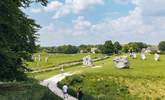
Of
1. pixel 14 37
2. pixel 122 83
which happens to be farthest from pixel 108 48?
pixel 14 37

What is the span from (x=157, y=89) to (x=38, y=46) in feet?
82.5

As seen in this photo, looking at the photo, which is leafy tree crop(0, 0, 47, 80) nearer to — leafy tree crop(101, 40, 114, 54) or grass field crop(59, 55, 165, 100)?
grass field crop(59, 55, 165, 100)

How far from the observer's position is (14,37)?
35875 millimetres

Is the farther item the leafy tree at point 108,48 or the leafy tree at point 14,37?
the leafy tree at point 108,48

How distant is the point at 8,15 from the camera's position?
3431 cm

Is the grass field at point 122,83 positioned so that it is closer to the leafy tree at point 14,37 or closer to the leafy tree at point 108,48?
the leafy tree at point 14,37

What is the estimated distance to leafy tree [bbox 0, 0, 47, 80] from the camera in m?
34.0

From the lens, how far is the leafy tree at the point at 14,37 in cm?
3403

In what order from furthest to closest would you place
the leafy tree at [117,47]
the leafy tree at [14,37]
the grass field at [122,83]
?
the leafy tree at [117,47] < the grass field at [122,83] < the leafy tree at [14,37]

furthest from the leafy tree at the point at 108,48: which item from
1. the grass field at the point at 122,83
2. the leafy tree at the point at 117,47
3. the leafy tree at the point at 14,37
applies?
the leafy tree at the point at 14,37

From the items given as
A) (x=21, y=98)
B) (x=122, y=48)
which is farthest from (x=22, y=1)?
(x=122, y=48)

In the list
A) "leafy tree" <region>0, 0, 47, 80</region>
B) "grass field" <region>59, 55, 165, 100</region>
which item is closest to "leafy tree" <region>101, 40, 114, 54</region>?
"grass field" <region>59, 55, 165, 100</region>

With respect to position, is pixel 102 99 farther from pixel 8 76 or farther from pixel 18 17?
pixel 18 17

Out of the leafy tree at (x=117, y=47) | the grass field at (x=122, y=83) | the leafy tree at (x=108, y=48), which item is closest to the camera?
the grass field at (x=122, y=83)
